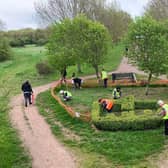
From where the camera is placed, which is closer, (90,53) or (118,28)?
(90,53)

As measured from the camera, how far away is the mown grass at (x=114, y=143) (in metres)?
15.6

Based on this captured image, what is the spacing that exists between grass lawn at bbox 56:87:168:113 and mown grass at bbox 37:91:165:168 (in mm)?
3434

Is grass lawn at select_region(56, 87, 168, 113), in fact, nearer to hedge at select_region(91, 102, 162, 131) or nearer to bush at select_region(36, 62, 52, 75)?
hedge at select_region(91, 102, 162, 131)

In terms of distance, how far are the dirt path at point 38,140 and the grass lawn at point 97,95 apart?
102 inches

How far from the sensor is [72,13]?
45.7 meters

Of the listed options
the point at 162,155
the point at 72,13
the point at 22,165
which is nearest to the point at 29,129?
the point at 22,165

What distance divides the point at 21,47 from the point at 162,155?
6230 cm

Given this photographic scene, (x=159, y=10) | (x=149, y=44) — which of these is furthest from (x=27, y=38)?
(x=149, y=44)

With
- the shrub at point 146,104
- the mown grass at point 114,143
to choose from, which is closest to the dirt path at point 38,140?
the mown grass at point 114,143

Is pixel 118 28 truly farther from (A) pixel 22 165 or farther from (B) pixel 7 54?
(A) pixel 22 165

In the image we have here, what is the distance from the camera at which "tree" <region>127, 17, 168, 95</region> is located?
2770cm

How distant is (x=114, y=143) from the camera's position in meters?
17.4

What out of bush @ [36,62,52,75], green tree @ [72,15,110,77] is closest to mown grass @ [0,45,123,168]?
bush @ [36,62,52,75]

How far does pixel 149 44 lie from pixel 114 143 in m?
12.2
